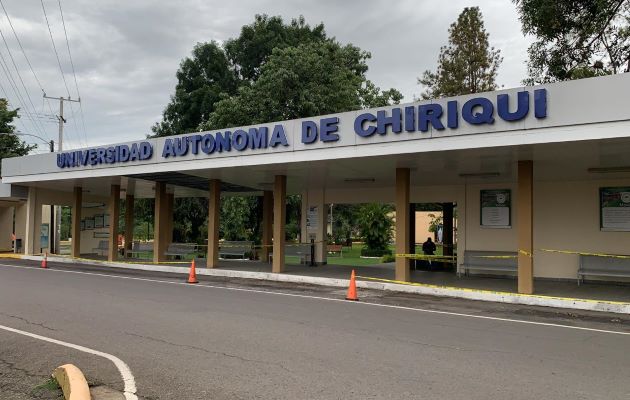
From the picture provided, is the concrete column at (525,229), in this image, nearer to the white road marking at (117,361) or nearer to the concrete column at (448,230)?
the concrete column at (448,230)

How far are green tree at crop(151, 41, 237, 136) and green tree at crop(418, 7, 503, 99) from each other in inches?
599

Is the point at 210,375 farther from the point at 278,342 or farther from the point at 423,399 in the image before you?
the point at 423,399

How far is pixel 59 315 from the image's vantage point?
10.2m

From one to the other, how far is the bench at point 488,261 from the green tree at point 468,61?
19957mm

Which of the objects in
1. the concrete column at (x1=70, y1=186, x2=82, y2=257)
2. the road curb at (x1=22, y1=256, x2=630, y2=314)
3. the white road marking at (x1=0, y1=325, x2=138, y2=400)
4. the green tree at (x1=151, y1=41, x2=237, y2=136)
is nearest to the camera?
the white road marking at (x1=0, y1=325, x2=138, y2=400)

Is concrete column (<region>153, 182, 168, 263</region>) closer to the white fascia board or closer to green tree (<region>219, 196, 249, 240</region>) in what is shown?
the white fascia board

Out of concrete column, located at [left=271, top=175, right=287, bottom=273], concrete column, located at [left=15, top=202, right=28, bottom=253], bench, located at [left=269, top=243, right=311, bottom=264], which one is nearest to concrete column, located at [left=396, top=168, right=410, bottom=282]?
concrete column, located at [left=271, top=175, right=287, bottom=273]

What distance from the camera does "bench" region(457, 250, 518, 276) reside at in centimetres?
1705

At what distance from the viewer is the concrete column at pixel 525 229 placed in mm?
13375

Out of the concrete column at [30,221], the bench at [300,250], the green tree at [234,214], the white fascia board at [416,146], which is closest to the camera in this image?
the white fascia board at [416,146]

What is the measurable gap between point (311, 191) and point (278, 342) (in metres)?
15.5

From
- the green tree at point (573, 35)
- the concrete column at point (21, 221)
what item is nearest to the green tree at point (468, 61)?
the green tree at point (573, 35)

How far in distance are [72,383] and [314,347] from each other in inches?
132

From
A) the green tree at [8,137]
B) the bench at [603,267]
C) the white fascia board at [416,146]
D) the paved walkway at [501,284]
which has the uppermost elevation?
the green tree at [8,137]
